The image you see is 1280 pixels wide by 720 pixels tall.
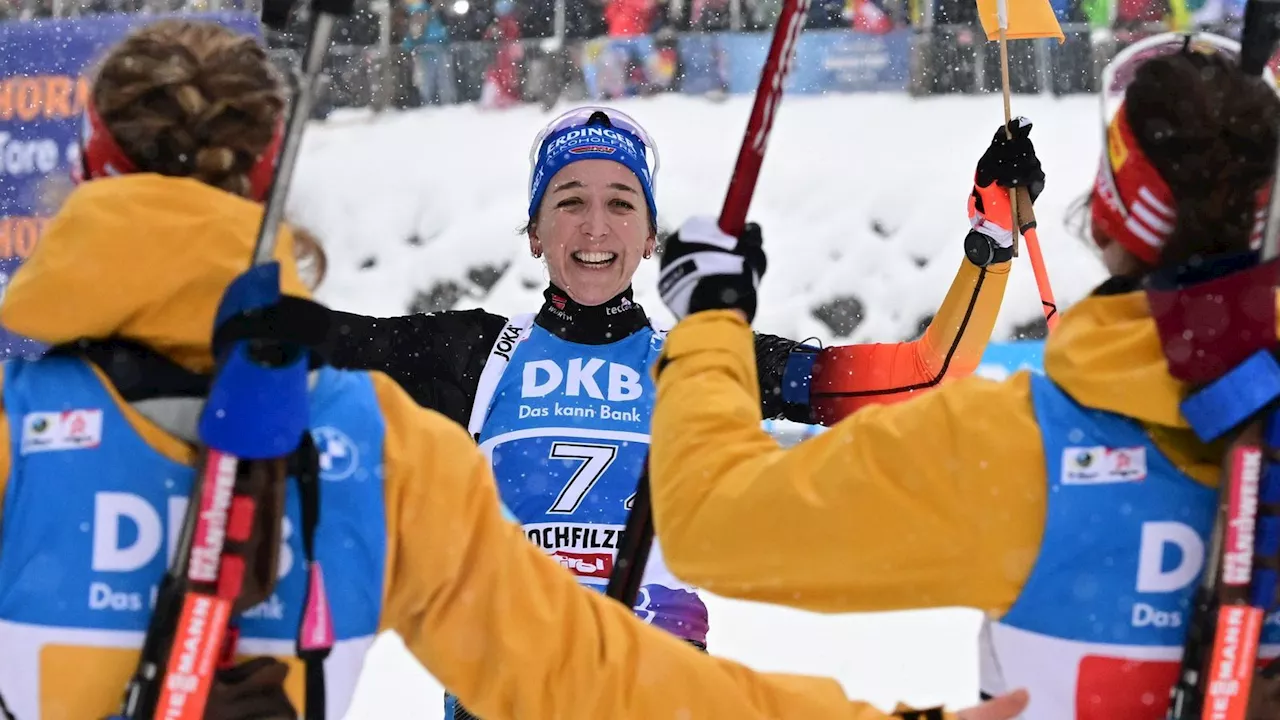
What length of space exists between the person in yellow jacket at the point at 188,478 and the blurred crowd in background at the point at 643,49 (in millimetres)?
12619

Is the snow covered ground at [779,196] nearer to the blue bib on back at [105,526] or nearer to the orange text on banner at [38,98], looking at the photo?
the orange text on banner at [38,98]

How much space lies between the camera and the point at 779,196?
605 inches

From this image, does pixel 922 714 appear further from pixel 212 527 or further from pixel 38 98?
pixel 38 98

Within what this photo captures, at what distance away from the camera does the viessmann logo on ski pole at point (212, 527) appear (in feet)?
5.67

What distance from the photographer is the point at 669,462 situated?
2113 mm

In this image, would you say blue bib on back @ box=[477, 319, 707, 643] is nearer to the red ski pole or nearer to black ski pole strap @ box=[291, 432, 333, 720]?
the red ski pole

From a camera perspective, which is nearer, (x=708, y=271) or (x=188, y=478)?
(x=188, y=478)

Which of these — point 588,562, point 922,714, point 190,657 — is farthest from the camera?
point 588,562

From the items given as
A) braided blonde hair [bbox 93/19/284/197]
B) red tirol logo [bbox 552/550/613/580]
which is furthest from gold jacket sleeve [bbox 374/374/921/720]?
red tirol logo [bbox 552/550/613/580]

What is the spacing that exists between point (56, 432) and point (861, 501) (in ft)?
3.25

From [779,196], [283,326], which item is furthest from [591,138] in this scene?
[779,196]

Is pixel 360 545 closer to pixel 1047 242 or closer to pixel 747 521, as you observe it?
pixel 747 521

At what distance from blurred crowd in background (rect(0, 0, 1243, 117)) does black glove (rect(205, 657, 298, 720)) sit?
12.8 metres

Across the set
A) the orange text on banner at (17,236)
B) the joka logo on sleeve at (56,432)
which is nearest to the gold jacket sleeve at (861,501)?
the joka logo on sleeve at (56,432)
